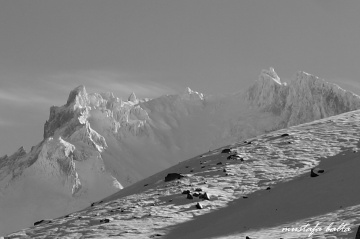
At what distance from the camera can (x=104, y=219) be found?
108ft

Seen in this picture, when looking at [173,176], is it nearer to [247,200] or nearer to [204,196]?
[204,196]

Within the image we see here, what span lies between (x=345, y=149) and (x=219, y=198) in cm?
1230

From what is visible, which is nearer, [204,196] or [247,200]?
[247,200]

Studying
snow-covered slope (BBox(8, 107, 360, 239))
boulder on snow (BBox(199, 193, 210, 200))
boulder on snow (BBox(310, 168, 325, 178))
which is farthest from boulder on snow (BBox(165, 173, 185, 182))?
boulder on snow (BBox(310, 168, 325, 178))

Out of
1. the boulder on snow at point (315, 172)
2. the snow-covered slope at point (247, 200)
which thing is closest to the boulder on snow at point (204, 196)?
the snow-covered slope at point (247, 200)

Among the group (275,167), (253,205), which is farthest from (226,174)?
(253,205)

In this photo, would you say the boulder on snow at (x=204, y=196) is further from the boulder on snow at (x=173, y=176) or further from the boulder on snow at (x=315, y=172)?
the boulder on snow at (x=315, y=172)

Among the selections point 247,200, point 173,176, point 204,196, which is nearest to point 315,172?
point 247,200

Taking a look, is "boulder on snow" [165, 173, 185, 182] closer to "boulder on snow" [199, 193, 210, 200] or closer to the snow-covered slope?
the snow-covered slope

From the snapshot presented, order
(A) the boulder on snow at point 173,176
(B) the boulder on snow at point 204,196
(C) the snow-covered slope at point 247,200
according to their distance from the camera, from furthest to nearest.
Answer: (A) the boulder on snow at point 173,176 < (B) the boulder on snow at point 204,196 < (C) the snow-covered slope at point 247,200

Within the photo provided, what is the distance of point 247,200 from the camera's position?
1316 inches

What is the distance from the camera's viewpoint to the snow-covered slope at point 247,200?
1067 inches

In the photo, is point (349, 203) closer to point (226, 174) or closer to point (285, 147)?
point (226, 174)

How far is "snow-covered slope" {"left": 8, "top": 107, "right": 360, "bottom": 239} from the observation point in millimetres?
27094
